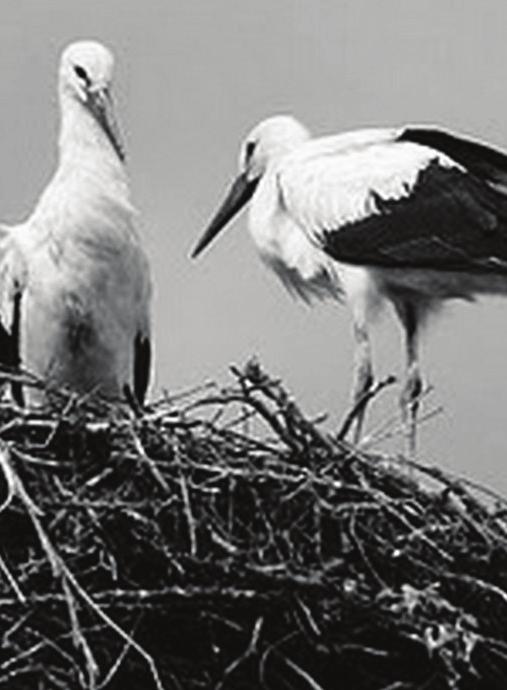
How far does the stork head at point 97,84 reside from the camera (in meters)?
8.87

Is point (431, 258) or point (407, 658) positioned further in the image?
point (431, 258)

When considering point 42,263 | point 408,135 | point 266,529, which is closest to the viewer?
point 266,529

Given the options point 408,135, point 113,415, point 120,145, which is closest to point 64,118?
point 120,145

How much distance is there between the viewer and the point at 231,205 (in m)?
10.3

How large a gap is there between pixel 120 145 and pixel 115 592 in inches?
117

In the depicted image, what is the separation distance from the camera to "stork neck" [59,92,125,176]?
8.91m

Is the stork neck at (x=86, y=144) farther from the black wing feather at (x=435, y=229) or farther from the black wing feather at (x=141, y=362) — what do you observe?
the black wing feather at (x=435, y=229)

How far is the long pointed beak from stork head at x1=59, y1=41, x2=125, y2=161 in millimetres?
1300

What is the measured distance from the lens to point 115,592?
20.0 ft

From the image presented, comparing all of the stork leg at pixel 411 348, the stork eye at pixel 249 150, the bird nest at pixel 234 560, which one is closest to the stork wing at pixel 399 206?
the stork leg at pixel 411 348

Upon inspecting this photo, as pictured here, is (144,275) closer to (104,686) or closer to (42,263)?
(42,263)

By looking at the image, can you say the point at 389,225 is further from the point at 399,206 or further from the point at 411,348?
the point at 411,348

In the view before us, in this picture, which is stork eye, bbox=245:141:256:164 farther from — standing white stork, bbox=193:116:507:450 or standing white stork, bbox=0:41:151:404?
standing white stork, bbox=0:41:151:404

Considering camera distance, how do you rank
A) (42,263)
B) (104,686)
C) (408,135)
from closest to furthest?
1. (104,686)
2. (42,263)
3. (408,135)
